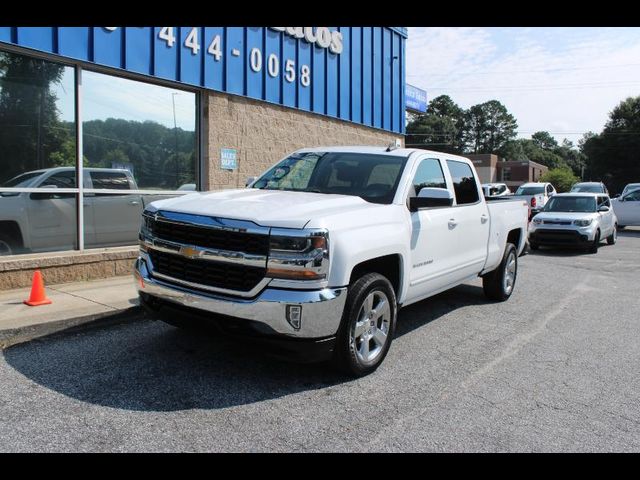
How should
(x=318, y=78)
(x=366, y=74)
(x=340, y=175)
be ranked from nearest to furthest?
1. (x=340, y=175)
2. (x=318, y=78)
3. (x=366, y=74)

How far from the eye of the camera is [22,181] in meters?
7.24

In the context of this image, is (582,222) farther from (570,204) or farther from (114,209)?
(114,209)

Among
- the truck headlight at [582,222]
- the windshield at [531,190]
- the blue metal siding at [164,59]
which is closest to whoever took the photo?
the blue metal siding at [164,59]

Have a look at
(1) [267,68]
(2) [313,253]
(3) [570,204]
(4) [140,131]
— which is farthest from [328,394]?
(3) [570,204]

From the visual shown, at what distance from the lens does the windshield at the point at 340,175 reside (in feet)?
16.7


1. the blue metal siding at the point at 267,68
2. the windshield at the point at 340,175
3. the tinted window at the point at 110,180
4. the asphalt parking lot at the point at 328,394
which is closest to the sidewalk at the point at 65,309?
the asphalt parking lot at the point at 328,394

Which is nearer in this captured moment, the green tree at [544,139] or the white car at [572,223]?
the white car at [572,223]

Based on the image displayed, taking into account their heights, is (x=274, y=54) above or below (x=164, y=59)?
above

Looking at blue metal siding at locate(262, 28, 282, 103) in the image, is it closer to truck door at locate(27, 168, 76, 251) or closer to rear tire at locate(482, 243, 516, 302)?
truck door at locate(27, 168, 76, 251)

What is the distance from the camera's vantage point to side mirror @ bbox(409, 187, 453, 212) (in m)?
4.82

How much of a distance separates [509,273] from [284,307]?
4881 millimetres

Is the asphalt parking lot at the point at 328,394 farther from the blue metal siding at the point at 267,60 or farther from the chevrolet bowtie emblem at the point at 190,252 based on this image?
the blue metal siding at the point at 267,60

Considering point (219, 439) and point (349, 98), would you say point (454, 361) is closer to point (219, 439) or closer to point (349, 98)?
point (219, 439)

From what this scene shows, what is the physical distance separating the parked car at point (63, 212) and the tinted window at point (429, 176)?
16.8ft
